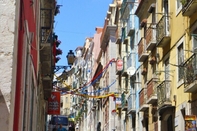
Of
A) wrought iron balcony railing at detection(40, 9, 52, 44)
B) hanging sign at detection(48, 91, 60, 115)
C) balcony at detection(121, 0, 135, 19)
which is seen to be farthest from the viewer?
balcony at detection(121, 0, 135, 19)

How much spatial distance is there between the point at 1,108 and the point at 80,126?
7169cm

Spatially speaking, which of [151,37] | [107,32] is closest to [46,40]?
[151,37]

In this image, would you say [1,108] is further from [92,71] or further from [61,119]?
[92,71]

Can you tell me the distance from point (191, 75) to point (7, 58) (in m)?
12.5

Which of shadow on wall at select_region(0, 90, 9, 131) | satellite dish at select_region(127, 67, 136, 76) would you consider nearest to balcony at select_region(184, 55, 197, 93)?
shadow on wall at select_region(0, 90, 9, 131)

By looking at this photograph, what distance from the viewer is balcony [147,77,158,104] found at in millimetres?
25237

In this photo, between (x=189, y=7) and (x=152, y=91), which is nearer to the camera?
(x=189, y=7)

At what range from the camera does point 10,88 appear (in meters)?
6.46

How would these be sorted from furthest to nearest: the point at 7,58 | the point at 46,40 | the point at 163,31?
1. the point at 163,31
2. the point at 46,40
3. the point at 7,58

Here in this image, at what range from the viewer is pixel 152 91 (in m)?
25.7

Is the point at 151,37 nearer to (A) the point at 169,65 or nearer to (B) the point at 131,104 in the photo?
(A) the point at 169,65

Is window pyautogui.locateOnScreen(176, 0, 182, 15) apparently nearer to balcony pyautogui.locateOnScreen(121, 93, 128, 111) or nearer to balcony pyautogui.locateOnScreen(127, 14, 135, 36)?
balcony pyautogui.locateOnScreen(127, 14, 135, 36)

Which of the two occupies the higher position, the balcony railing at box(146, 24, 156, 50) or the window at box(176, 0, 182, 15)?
the window at box(176, 0, 182, 15)

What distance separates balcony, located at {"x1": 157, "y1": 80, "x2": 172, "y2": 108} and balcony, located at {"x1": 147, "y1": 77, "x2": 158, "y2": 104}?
3.74ft
